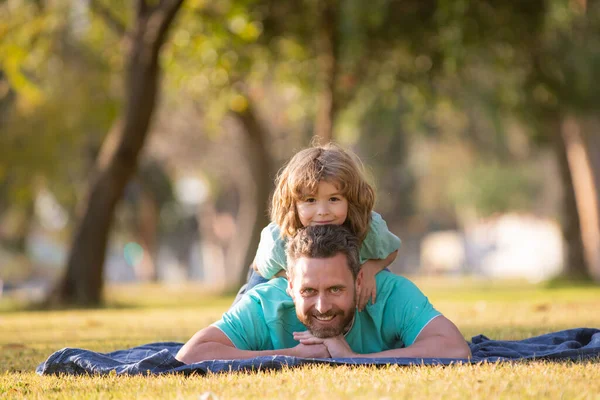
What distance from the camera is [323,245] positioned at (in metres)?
5.16

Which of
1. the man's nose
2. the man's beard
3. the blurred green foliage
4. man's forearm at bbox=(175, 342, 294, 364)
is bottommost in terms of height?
man's forearm at bbox=(175, 342, 294, 364)

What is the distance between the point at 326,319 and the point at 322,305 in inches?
4.8

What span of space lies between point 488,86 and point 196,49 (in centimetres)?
736

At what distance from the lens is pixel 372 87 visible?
818 inches

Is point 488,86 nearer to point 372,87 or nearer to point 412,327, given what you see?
point 372,87

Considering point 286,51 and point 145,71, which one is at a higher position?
point 286,51

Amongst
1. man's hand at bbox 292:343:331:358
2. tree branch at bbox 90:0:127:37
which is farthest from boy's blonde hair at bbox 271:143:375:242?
tree branch at bbox 90:0:127:37

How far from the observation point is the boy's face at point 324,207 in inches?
217

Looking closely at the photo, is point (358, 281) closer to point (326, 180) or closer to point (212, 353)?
point (326, 180)

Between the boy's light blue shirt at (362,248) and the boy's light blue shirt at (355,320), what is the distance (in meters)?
0.22

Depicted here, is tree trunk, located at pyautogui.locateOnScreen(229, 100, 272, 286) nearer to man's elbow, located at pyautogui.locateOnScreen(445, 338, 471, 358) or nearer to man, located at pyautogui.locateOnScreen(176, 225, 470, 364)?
man, located at pyautogui.locateOnScreen(176, 225, 470, 364)

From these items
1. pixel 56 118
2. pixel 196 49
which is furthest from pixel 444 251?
pixel 196 49

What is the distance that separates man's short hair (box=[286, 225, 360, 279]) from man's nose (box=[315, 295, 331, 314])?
0.24 meters

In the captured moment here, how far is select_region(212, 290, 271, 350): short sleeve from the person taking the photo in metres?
5.32
